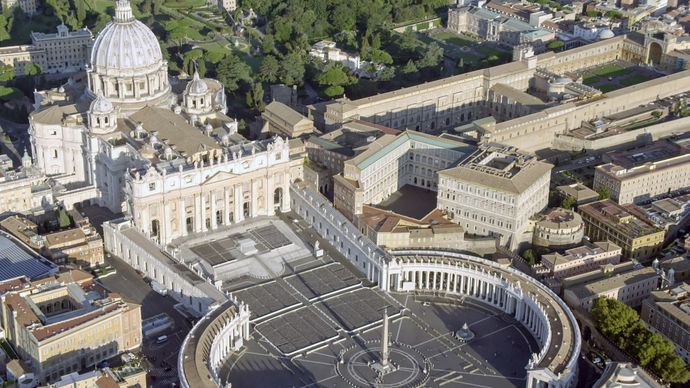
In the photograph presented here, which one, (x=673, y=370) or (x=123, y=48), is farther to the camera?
(x=123, y=48)

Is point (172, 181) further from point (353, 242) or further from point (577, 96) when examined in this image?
point (577, 96)

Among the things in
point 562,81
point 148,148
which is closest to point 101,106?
point 148,148

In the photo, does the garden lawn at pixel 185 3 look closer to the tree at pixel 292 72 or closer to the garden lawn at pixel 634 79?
the tree at pixel 292 72

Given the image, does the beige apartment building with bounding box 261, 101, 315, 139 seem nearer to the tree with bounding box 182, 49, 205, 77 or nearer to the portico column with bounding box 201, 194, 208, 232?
the portico column with bounding box 201, 194, 208, 232

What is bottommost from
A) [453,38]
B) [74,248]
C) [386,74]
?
[74,248]

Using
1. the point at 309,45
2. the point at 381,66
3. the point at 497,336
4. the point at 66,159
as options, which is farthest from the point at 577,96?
the point at 66,159

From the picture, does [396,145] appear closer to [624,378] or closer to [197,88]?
[197,88]

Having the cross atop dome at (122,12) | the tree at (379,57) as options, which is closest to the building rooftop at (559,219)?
the cross atop dome at (122,12)
